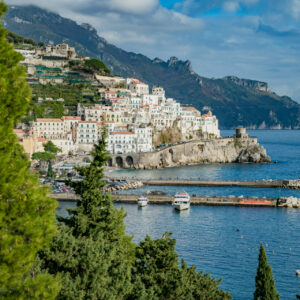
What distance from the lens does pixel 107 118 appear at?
98.4 m

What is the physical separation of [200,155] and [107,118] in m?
20.6

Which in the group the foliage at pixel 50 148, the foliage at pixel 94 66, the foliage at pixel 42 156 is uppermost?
the foliage at pixel 94 66

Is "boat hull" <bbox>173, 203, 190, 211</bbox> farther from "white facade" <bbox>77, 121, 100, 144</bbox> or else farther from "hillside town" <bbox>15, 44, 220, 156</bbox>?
"white facade" <bbox>77, 121, 100, 144</bbox>

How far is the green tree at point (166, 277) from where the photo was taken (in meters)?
16.4

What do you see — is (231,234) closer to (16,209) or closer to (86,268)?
(86,268)

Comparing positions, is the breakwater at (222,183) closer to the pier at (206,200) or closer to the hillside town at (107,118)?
the pier at (206,200)

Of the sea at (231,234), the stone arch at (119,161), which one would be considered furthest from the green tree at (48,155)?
the sea at (231,234)

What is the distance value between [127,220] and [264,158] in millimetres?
63859

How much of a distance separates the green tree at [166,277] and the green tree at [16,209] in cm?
705

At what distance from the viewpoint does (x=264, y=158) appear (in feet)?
347

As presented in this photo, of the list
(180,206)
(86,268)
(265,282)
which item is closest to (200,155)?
(180,206)

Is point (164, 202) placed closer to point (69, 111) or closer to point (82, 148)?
point (82, 148)

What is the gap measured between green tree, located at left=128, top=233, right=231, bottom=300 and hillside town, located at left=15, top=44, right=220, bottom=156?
64.7 m

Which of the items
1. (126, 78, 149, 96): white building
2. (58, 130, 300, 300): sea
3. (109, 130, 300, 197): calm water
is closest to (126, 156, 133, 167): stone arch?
(109, 130, 300, 197): calm water
